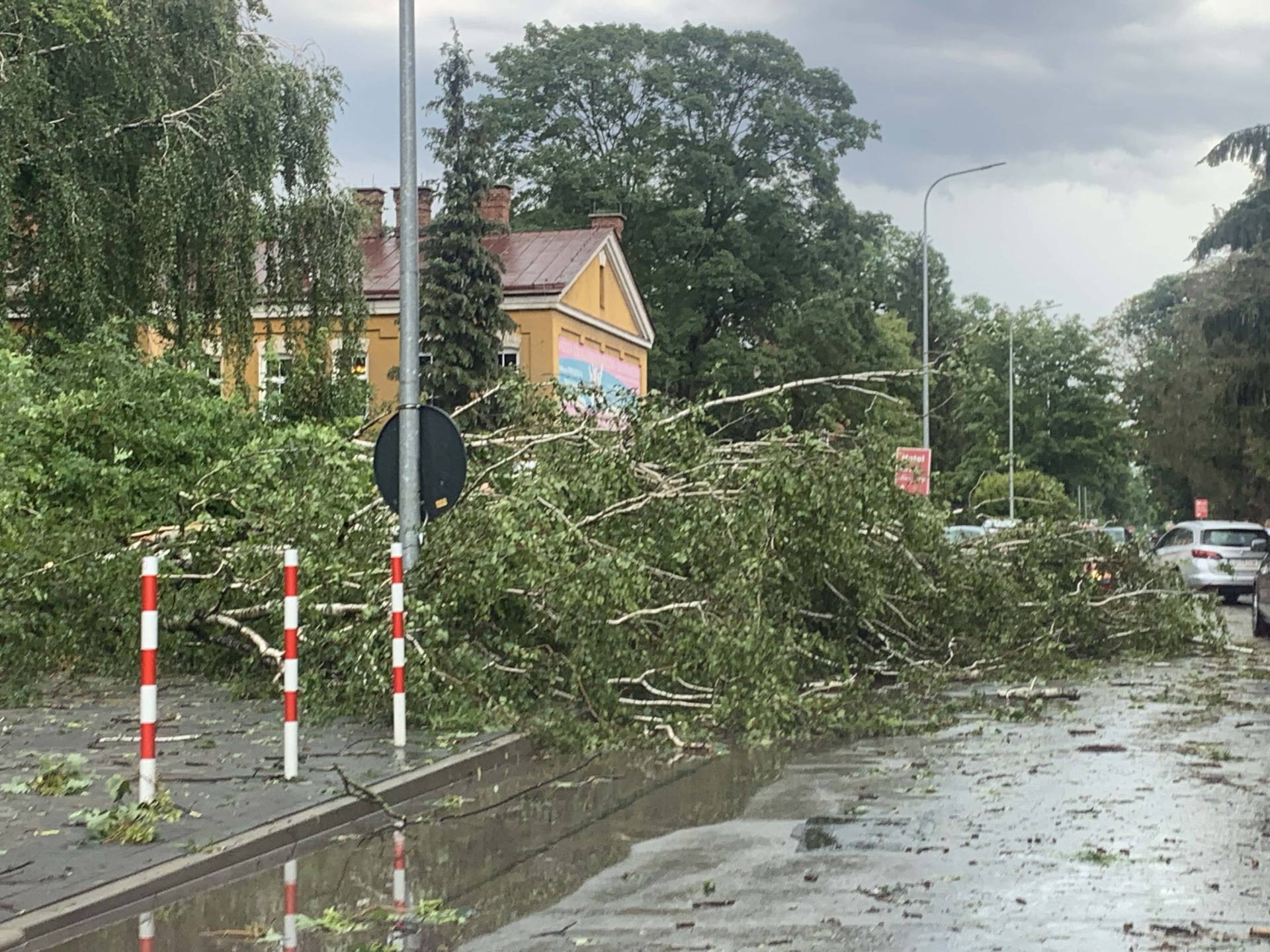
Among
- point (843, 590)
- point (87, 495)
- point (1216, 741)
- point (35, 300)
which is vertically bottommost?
point (1216, 741)

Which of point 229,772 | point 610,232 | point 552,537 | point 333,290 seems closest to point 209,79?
point 333,290

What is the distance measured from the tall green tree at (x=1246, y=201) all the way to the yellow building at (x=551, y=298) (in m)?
15.6

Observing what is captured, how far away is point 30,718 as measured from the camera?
11.1 m

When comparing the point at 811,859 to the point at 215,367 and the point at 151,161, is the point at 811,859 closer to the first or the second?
the point at 215,367

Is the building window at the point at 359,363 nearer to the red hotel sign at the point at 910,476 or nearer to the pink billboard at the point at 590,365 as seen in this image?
the red hotel sign at the point at 910,476

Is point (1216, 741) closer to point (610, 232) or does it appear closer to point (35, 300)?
point (35, 300)

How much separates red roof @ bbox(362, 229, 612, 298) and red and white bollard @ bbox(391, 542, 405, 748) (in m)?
33.0

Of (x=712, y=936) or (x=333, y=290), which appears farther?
(x=333, y=290)

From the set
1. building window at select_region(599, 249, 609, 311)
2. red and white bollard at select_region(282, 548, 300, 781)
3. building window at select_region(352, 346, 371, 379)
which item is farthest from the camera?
building window at select_region(599, 249, 609, 311)

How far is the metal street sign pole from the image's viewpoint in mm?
11703

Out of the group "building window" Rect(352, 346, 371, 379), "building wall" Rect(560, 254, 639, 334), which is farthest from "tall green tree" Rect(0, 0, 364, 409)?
"building wall" Rect(560, 254, 639, 334)

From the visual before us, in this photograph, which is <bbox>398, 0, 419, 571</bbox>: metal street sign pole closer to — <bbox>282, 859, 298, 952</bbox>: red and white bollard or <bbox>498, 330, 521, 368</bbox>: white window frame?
<bbox>282, 859, 298, 952</bbox>: red and white bollard

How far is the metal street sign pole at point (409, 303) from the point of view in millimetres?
11703

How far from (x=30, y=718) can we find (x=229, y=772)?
3026 mm
